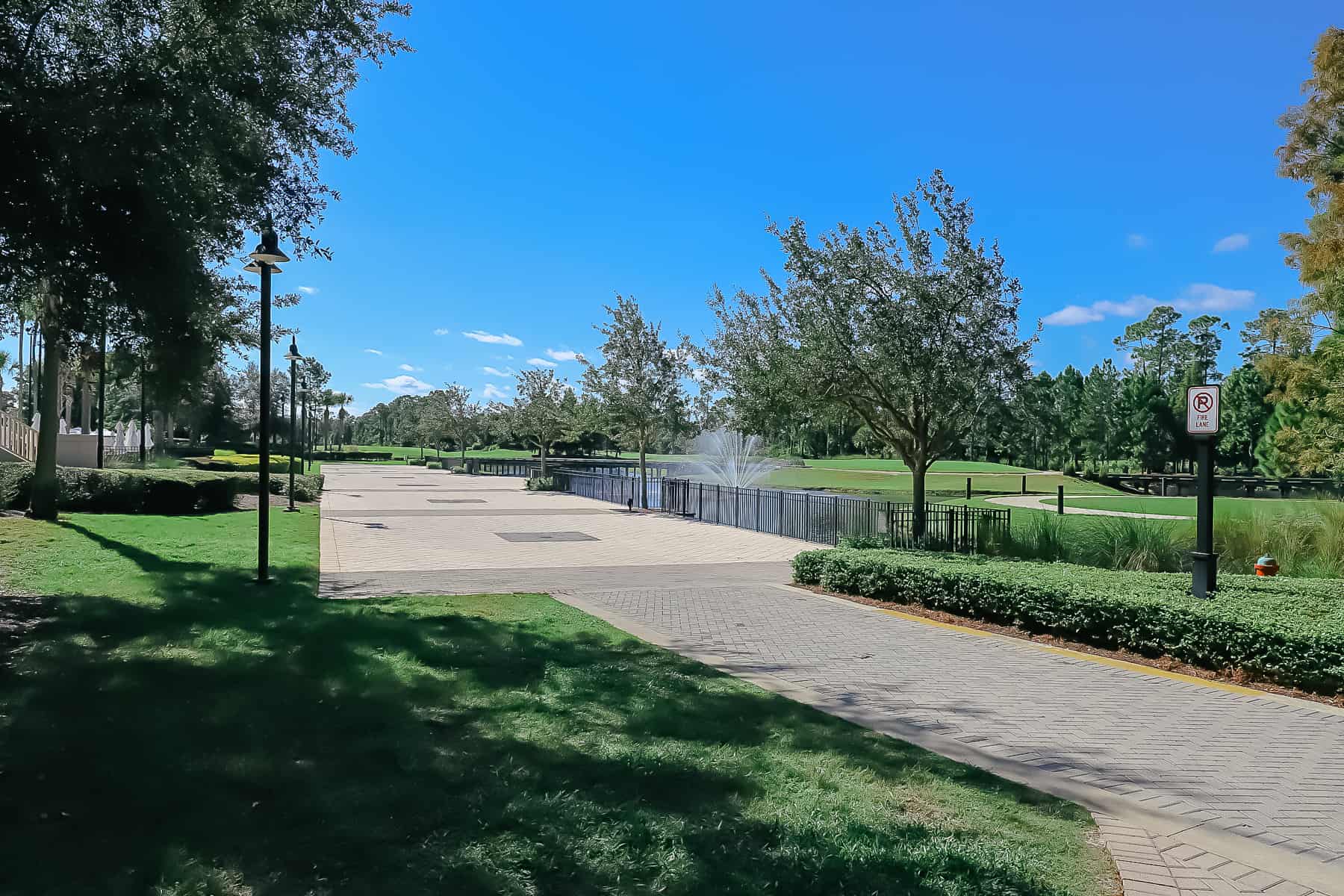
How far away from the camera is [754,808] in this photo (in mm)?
3920

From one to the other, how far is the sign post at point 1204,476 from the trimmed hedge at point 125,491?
1848 centimetres

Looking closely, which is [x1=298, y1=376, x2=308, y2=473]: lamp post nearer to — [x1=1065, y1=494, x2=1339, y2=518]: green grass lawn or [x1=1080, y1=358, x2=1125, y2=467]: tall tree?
[x1=1065, y1=494, x2=1339, y2=518]: green grass lawn

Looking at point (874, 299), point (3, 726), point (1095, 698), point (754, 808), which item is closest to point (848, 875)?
point (754, 808)

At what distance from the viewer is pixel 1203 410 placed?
8.23m

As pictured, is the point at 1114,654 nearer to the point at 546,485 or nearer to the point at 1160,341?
the point at 546,485

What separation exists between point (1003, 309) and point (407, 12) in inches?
368

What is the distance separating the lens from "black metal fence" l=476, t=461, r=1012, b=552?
1477 centimetres

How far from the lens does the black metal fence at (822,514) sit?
1477 centimetres

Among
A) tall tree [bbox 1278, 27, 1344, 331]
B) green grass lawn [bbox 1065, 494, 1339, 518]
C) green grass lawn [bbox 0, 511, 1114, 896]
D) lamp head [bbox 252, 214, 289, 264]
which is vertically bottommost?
green grass lawn [bbox 0, 511, 1114, 896]

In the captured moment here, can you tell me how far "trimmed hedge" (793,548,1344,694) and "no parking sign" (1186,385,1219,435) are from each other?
155 centimetres

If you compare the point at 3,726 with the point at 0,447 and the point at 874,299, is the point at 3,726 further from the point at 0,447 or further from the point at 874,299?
the point at 0,447

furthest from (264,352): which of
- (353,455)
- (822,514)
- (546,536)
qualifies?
(353,455)

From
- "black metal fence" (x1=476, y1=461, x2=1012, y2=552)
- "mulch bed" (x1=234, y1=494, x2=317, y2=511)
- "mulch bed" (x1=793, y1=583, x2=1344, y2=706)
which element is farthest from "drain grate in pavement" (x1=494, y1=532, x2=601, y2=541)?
"mulch bed" (x1=793, y1=583, x2=1344, y2=706)

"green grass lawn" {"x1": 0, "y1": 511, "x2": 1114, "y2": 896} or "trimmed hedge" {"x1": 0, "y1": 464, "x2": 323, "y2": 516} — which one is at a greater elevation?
"trimmed hedge" {"x1": 0, "y1": 464, "x2": 323, "y2": 516}
